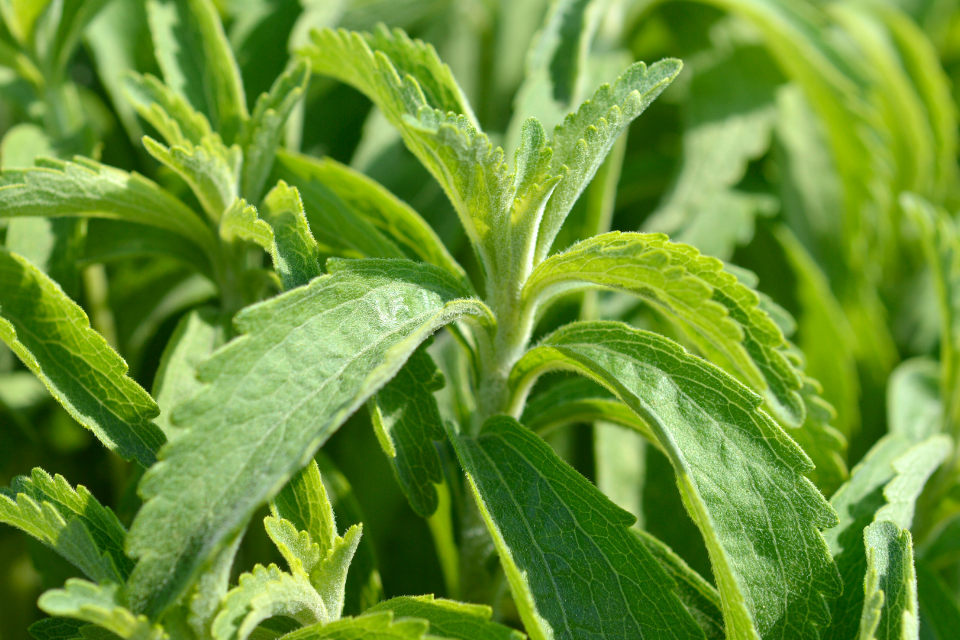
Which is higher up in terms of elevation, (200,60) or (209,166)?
(200,60)

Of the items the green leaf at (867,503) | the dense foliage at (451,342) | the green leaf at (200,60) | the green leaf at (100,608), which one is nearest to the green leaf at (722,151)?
the dense foliage at (451,342)

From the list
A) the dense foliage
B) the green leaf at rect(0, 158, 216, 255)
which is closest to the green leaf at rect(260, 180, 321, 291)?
the dense foliage

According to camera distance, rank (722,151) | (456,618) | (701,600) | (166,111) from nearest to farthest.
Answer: (456,618) → (701,600) → (166,111) → (722,151)

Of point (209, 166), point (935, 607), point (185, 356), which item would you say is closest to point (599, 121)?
point (209, 166)

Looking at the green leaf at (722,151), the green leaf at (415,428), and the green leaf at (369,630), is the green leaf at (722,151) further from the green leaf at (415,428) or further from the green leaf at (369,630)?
the green leaf at (369,630)

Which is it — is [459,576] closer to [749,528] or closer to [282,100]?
[749,528]

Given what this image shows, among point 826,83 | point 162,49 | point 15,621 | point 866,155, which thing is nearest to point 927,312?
point 866,155

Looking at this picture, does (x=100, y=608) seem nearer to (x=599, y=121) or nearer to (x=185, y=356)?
(x=185, y=356)
